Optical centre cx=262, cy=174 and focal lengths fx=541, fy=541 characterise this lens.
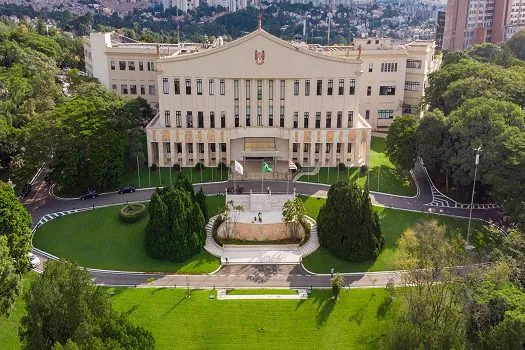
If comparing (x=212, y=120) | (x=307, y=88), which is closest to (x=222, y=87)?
(x=212, y=120)

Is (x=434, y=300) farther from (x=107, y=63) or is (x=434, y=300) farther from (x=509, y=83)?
(x=107, y=63)

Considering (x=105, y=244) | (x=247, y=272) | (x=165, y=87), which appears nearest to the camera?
(x=247, y=272)

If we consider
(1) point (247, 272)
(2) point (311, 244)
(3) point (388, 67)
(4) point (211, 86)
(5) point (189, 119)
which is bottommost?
(1) point (247, 272)

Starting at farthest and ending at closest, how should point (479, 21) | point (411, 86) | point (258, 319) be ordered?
point (479, 21)
point (411, 86)
point (258, 319)

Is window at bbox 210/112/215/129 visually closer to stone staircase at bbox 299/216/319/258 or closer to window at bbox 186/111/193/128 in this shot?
window at bbox 186/111/193/128

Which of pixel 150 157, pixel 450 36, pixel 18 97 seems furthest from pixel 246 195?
pixel 450 36

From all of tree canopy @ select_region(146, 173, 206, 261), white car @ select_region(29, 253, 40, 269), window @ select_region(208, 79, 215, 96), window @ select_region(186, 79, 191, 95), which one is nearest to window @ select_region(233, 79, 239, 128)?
window @ select_region(208, 79, 215, 96)

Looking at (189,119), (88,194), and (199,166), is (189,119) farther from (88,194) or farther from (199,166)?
(88,194)
